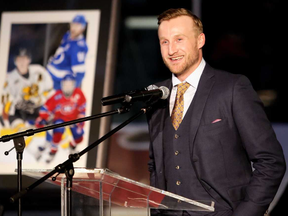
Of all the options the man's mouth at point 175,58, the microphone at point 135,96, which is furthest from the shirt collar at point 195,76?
the microphone at point 135,96

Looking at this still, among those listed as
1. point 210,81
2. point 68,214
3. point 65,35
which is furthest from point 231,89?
point 65,35

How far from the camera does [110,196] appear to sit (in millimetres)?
1606

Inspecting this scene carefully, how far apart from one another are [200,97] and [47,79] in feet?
5.60

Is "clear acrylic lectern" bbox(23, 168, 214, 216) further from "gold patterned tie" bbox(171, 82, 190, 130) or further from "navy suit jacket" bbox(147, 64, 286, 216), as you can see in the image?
"gold patterned tie" bbox(171, 82, 190, 130)

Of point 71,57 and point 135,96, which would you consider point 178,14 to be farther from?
point 71,57

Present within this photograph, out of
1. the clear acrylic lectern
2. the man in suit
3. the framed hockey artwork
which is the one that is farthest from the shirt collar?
the framed hockey artwork

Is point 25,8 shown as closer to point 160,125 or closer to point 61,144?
point 61,144

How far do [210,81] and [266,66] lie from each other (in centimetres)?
231

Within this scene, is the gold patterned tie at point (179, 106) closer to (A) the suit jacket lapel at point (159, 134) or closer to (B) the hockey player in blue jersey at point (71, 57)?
(A) the suit jacket lapel at point (159, 134)

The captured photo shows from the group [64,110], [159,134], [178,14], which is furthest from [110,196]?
[64,110]

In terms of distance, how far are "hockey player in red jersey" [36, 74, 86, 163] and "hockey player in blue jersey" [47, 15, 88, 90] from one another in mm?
→ 47

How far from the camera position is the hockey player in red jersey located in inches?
126

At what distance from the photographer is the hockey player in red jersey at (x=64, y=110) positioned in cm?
319

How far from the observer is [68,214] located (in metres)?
1.51
